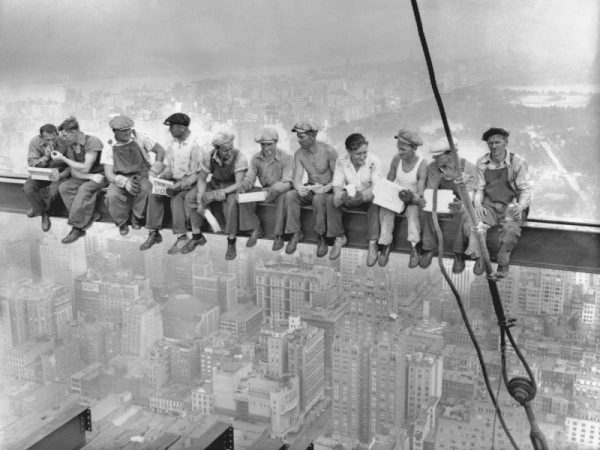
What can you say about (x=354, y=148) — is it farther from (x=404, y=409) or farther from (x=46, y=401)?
(x=46, y=401)

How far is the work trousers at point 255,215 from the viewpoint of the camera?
7086 mm

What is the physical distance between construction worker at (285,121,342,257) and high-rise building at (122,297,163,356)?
30.2 feet

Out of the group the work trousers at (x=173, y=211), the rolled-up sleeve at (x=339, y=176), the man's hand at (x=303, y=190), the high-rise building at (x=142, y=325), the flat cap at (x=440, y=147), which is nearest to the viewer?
the flat cap at (x=440, y=147)

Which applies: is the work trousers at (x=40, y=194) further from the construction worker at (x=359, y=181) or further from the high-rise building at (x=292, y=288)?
the high-rise building at (x=292, y=288)

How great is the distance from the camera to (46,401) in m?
15.7

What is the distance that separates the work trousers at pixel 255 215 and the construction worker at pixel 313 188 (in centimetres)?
7

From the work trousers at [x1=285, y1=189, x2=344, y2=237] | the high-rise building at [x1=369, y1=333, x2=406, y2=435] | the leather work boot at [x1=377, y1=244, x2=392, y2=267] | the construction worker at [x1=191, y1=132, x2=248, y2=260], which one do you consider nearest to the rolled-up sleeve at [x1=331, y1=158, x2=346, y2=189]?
the work trousers at [x1=285, y1=189, x2=344, y2=237]

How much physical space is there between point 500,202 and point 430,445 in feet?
22.5

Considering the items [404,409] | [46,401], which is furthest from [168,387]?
[404,409]

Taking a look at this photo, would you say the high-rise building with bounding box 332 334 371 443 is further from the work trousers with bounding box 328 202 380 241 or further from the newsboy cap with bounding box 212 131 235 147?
the newsboy cap with bounding box 212 131 235 147

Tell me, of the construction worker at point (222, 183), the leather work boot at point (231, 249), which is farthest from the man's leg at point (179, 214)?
the leather work boot at point (231, 249)

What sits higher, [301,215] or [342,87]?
[342,87]

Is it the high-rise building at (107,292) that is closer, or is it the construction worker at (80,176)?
the construction worker at (80,176)

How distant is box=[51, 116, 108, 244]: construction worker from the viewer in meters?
8.02
